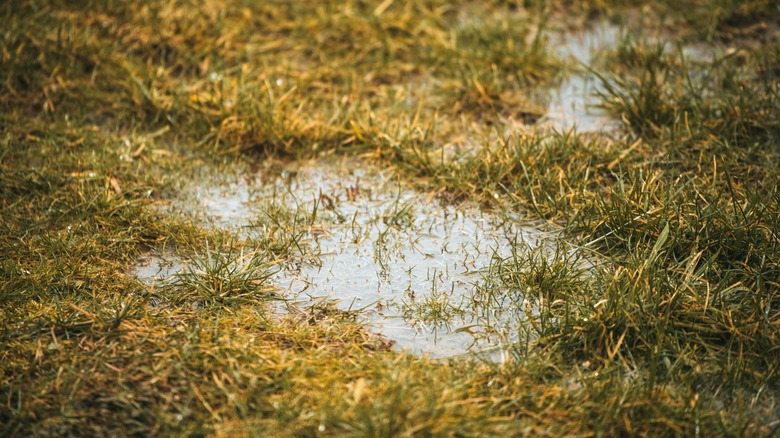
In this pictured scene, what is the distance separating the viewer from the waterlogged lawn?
1.97 meters

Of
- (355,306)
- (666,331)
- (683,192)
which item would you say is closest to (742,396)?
(666,331)

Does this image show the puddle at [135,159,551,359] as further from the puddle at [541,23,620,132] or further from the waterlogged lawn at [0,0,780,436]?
the puddle at [541,23,620,132]

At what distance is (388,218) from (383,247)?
199 mm

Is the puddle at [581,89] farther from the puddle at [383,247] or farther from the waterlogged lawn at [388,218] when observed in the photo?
the puddle at [383,247]

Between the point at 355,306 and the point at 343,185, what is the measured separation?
86 cm

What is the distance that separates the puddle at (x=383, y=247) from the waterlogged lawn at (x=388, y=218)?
0.01m

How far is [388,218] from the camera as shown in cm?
289

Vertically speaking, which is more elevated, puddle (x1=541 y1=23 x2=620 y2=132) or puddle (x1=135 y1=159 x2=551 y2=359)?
puddle (x1=541 y1=23 x2=620 y2=132)

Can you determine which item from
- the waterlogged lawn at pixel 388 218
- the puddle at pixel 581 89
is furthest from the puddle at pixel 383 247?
the puddle at pixel 581 89

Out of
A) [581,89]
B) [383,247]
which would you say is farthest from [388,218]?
[581,89]

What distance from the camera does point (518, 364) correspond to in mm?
2072

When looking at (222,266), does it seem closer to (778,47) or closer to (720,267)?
(720,267)

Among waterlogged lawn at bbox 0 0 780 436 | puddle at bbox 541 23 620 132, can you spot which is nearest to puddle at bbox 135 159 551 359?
waterlogged lawn at bbox 0 0 780 436

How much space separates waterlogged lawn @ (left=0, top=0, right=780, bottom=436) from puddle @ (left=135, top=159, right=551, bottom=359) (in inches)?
0.5
